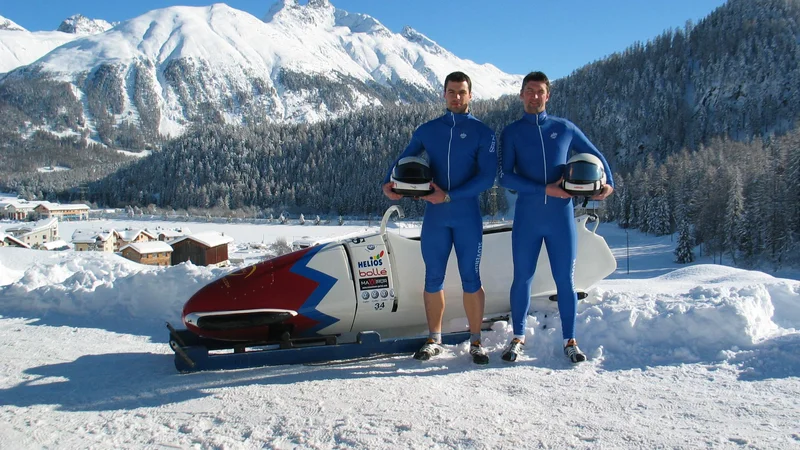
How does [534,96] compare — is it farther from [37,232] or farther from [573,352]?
[37,232]

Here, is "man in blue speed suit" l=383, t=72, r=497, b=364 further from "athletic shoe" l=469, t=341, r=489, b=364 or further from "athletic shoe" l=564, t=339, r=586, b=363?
"athletic shoe" l=564, t=339, r=586, b=363

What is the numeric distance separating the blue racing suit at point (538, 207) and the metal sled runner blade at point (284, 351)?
3.16 feet

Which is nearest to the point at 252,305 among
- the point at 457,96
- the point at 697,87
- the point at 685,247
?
the point at 457,96

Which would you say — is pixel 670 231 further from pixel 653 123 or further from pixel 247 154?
pixel 247 154

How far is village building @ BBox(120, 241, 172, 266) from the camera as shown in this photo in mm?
50750

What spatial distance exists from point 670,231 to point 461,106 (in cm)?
7443

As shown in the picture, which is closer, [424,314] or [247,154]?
[424,314]

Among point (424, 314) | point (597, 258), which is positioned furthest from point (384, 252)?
point (597, 258)

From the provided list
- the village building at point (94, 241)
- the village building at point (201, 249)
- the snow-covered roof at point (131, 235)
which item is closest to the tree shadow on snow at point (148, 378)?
the village building at point (201, 249)

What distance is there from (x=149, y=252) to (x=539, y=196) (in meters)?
54.2

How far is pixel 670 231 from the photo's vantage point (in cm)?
6981

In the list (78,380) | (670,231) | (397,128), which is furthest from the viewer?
(397,128)

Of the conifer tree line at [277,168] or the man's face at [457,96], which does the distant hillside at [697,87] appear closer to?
the conifer tree line at [277,168]

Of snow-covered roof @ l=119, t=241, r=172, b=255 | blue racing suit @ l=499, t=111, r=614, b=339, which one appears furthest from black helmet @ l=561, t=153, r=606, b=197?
snow-covered roof @ l=119, t=241, r=172, b=255
